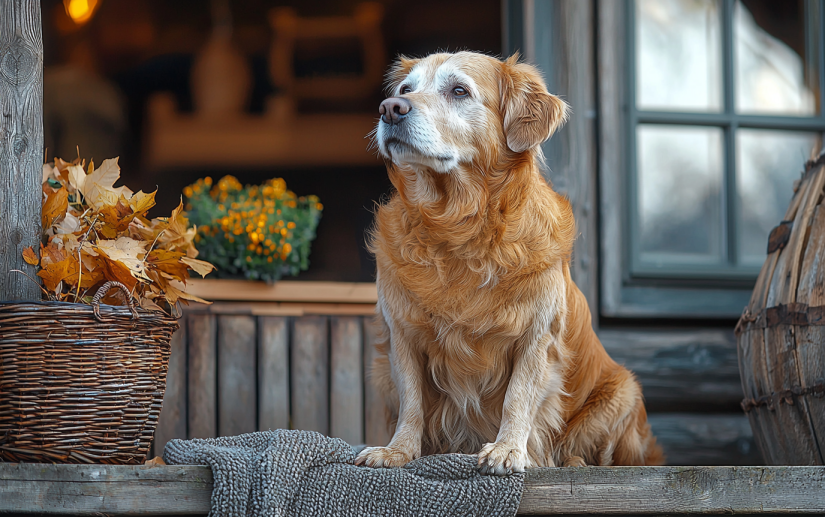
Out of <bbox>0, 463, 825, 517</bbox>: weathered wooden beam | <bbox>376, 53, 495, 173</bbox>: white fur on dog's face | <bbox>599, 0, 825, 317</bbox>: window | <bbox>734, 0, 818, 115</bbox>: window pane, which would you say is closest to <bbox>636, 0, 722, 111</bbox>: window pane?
<bbox>599, 0, 825, 317</bbox>: window

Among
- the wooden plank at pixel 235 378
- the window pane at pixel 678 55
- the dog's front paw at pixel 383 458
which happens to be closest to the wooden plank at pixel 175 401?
the wooden plank at pixel 235 378

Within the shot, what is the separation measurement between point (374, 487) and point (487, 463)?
0.29 meters

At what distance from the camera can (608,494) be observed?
188cm

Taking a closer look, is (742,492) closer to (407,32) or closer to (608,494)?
(608,494)

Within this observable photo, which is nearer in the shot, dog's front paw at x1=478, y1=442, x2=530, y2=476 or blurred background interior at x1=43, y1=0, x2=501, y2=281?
dog's front paw at x1=478, y1=442, x2=530, y2=476

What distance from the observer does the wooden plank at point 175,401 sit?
3041 mm

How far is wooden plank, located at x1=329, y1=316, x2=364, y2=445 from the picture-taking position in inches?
126

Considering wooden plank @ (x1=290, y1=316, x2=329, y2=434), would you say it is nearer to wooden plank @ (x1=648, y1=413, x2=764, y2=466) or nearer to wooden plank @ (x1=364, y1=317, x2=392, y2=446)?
wooden plank @ (x1=364, y1=317, x2=392, y2=446)

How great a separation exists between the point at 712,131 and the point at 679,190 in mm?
338

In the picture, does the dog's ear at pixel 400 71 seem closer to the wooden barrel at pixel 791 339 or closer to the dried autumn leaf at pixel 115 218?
the dried autumn leaf at pixel 115 218

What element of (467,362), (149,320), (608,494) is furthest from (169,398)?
(608,494)

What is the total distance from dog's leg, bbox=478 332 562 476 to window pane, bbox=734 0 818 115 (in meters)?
2.35

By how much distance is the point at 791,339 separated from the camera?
2361mm

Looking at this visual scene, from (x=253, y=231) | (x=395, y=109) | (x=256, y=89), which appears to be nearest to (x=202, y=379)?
(x=253, y=231)
